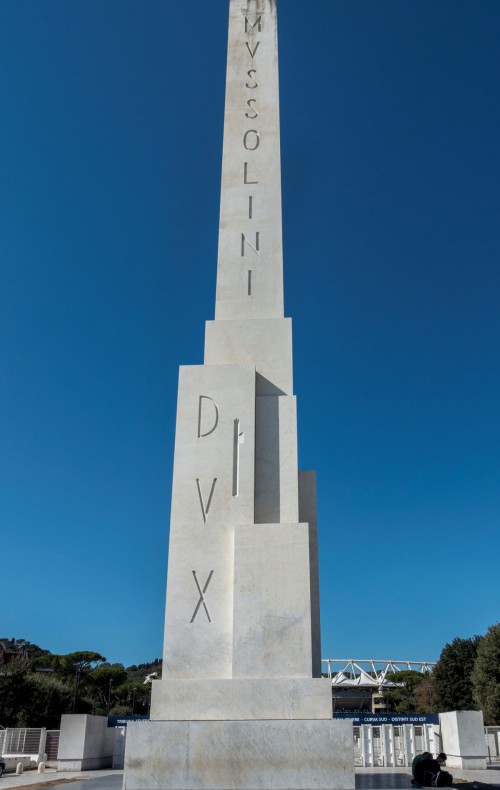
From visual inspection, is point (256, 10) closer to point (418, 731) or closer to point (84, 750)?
point (84, 750)

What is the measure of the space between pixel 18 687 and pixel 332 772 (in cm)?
3821

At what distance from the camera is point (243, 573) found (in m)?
10.7

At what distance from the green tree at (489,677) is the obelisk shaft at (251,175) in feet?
104

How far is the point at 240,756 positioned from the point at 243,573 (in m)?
2.67

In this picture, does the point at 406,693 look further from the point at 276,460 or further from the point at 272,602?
the point at 272,602

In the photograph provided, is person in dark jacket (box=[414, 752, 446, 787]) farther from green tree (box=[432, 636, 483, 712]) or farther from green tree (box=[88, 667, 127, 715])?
green tree (box=[88, 667, 127, 715])

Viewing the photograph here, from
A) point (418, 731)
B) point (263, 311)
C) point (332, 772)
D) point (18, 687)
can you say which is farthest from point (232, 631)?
point (18, 687)

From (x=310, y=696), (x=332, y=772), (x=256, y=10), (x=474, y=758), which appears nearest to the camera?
(x=332, y=772)

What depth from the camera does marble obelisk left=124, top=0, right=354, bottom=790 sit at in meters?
9.52

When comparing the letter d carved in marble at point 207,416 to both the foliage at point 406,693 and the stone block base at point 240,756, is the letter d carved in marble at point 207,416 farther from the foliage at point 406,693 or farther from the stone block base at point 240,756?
the foliage at point 406,693

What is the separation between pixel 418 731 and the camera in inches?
966

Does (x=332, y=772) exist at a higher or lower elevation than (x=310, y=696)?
lower

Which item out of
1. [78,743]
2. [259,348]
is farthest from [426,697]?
[259,348]

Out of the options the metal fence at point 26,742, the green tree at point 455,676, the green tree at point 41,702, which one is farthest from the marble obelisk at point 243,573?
the green tree at point 455,676
